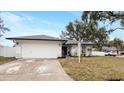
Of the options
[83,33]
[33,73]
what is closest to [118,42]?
[83,33]

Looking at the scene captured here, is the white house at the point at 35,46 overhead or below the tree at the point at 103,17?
below

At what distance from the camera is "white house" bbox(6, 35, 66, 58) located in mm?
18188

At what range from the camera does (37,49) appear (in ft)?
59.9

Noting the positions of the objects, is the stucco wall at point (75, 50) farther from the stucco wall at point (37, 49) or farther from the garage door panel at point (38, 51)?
the garage door panel at point (38, 51)

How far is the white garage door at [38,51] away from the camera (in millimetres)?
18094

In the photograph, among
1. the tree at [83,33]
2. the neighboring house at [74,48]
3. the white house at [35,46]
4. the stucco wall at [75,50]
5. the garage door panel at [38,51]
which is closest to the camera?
the garage door panel at [38,51]

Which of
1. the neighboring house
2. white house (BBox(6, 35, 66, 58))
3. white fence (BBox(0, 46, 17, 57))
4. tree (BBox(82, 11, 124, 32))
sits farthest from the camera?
the neighboring house

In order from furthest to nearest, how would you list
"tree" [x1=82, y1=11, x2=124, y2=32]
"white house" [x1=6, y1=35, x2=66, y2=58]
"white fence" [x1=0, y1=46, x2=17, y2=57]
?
1. "white fence" [x1=0, y1=46, x2=17, y2=57]
2. "white house" [x1=6, y1=35, x2=66, y2=58]
3. "tree" [x1=82, y1=11, x2=124, y2=32]

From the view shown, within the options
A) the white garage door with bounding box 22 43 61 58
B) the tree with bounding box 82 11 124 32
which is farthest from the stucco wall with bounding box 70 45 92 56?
the tree with bounding box 82 11 124 32

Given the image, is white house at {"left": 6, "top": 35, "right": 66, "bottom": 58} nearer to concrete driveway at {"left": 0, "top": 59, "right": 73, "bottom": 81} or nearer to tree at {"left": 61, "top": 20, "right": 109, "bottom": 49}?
tree at {"left": 61, "top": 20, "right": 109, "bottom": 49}

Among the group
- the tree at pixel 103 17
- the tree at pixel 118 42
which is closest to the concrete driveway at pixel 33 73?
the tree at pixel 103 17

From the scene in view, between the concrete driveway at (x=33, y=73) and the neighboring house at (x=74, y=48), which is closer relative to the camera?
the concrete driveway at (x=33, y=73)

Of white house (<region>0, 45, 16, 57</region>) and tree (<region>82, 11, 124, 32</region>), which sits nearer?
tree (<region>82, 11, 124, 32</region>)
